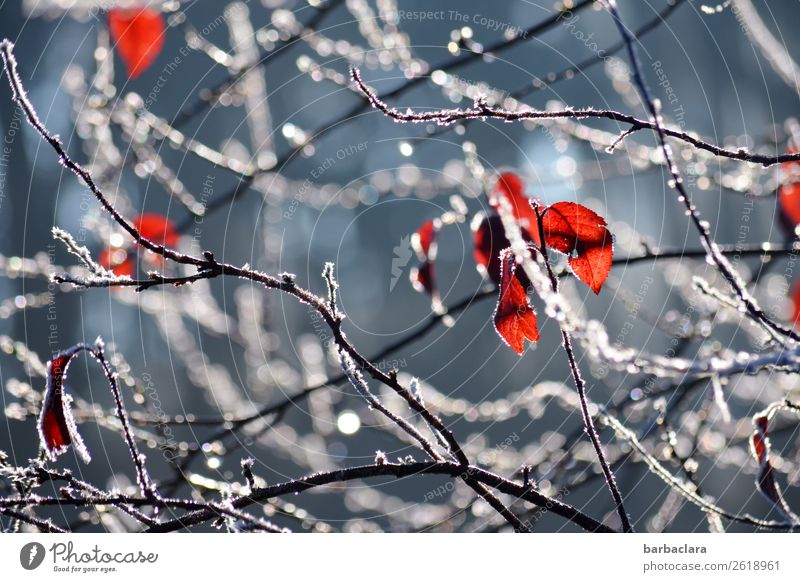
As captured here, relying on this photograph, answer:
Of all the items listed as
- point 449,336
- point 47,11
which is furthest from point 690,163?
point 449,336

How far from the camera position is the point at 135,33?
3.64 ft

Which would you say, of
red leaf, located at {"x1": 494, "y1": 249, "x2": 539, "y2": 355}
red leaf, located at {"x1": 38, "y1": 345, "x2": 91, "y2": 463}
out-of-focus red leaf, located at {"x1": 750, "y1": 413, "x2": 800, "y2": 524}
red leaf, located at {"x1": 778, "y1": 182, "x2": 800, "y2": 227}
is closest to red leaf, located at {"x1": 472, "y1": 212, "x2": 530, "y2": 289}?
red leaf, located at {"x1": 494, "y1": 249, "x2": 539, "y2": 355}

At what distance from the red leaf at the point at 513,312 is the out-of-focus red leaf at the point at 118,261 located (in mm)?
788

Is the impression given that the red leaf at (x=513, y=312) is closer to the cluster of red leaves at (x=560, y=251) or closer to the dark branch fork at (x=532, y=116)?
the cluster of red leaves at (x=560, y=251)

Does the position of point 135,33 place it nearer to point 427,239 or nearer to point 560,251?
point 427,239

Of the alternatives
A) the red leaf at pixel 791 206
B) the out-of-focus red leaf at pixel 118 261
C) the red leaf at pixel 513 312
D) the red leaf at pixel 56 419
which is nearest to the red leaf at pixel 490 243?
the red leaf at pixel 513 312

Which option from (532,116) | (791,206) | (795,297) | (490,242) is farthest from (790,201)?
(532,116)

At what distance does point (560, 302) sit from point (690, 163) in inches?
29.8

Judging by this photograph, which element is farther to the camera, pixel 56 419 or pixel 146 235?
pixel 146 235

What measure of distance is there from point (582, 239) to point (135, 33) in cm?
90

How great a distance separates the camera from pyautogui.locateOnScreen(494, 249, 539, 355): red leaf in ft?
1.79

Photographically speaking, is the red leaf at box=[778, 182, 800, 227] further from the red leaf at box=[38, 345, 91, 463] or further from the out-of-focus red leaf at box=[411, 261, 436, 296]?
the red leaf at box=[38, 345, 91, 463]

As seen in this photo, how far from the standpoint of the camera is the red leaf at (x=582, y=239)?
0.57m
